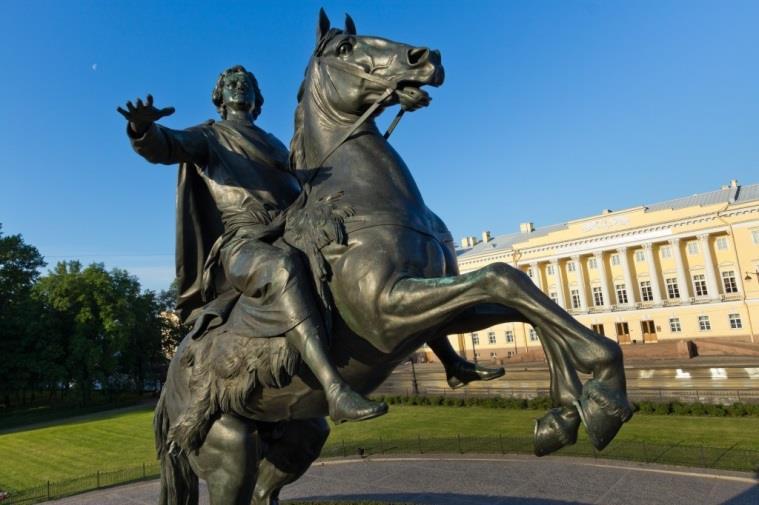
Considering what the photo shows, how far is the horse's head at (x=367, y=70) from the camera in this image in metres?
3.44

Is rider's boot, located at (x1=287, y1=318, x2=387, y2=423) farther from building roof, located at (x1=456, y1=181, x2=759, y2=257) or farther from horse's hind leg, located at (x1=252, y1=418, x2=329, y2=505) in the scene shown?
building roof, located at (x1=456, y1=181, x2=759, y2=257)

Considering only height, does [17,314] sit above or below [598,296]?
above

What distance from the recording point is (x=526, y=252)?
212 ft

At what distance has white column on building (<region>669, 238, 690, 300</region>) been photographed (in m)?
55.1

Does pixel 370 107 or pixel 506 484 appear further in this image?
pixel 506 484

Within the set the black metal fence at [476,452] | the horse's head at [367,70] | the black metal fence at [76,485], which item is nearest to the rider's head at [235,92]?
the horse's head at [367,70]

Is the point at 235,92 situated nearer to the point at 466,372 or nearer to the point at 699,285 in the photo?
the point at 466,372

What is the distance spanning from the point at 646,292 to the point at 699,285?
17.2 feet

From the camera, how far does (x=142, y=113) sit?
3.74m

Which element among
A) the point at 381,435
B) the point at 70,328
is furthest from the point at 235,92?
the point at 70,328

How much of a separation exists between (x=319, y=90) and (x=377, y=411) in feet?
8.21

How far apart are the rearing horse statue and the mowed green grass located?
13.6m

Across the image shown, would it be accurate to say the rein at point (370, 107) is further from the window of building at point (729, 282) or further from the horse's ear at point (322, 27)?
the window of building at point (729, 282)

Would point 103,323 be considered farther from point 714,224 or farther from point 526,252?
point 714,224
